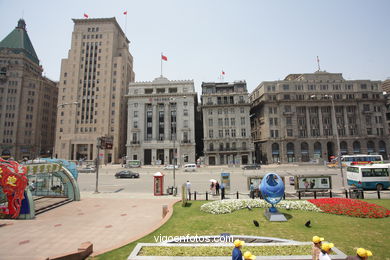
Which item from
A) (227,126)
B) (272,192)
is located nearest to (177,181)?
(272,192)

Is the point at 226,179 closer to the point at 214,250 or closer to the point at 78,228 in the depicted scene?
the point at 78,228

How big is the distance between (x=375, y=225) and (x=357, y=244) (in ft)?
12.9

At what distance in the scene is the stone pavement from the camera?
9.62 meters

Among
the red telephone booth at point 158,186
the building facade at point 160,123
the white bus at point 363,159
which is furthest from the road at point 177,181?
the building facade at point 160,123

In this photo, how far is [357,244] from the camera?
29.1 ft

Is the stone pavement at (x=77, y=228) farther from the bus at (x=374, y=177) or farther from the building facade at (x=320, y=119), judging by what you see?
the building facade at (x=320, y=119)

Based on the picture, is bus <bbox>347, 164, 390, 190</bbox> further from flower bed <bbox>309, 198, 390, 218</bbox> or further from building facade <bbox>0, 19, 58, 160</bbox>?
building facade <bbox>0, 19, 58, 160</bbox>

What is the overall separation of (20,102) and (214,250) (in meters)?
104

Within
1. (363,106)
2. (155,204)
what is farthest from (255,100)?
(155,204)

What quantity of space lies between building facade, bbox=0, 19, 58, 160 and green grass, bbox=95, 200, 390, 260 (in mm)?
86111

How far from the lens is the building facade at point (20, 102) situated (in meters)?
79.2

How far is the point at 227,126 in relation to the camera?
67875 millimetres

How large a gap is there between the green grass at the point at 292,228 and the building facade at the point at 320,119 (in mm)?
55648

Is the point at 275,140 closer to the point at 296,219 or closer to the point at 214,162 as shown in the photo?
the point at 214,162
